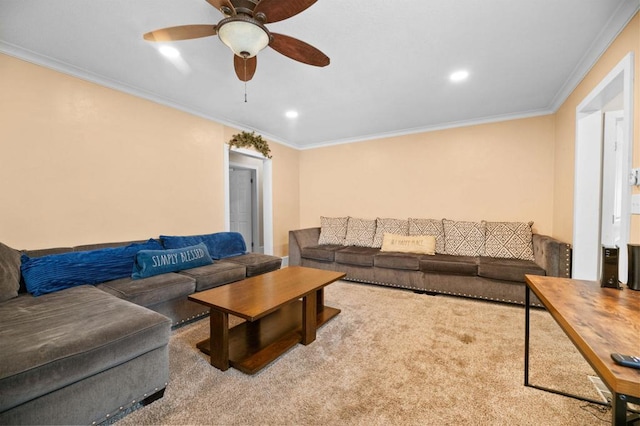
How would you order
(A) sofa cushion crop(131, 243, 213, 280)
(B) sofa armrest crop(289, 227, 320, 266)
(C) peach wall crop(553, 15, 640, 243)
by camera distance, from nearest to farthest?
(C) peach wall crop(553, 15, 640, 243) → (A) sofa cushion crop(131, 243, 213, 280) → (B) sofa armrest crop(289, 227, 320, 266)

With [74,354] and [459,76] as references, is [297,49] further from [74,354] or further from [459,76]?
[74,354]

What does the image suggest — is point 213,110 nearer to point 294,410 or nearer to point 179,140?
point 179,140

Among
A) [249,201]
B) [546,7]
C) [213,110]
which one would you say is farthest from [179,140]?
[546,7]

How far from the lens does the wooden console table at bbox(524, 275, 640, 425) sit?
0.69m

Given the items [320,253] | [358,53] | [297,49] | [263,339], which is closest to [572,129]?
[358,53]

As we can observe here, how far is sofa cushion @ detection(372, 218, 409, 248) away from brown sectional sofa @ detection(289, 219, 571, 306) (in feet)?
0.58

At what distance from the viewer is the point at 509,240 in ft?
11.0

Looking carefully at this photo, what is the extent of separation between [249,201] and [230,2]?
4.92 metres

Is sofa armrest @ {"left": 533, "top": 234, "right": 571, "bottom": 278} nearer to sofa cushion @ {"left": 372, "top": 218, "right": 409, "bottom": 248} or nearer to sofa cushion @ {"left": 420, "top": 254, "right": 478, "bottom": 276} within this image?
sofa cushion @ {"left": 420, "top": 254, "right": 478, "bottom": 276}

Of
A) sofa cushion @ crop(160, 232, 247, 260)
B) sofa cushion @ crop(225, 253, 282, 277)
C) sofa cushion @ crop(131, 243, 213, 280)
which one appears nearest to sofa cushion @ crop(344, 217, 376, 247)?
sofa cushion @ crop(225, 253, 282, 277)

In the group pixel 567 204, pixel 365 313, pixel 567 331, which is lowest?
pixel 365 313

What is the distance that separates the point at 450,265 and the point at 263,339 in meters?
2.40

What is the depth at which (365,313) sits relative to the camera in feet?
9.02

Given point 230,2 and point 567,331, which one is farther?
point 230,2
